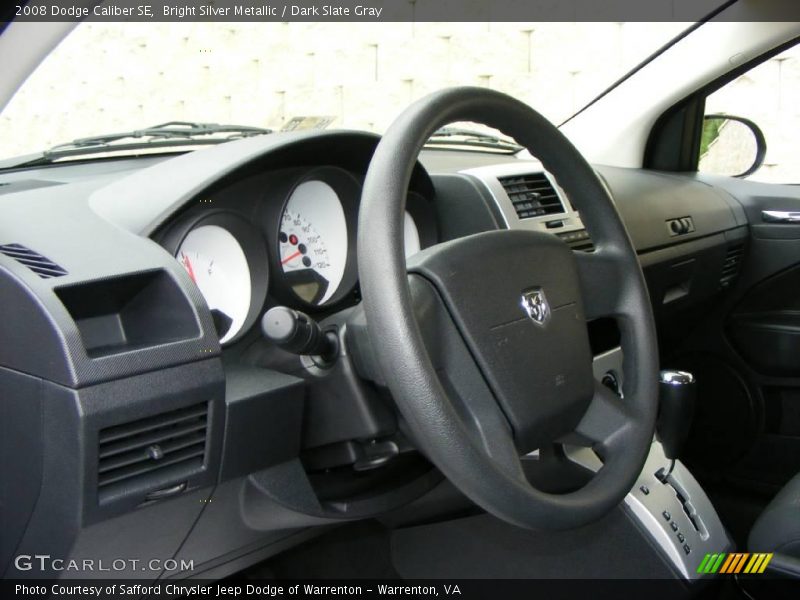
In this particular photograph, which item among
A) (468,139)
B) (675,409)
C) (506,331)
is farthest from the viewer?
(468,139)

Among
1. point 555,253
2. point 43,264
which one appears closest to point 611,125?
point 555,253

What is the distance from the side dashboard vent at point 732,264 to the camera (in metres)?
2.52

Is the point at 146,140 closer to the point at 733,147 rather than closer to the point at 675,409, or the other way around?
the point at 675,409

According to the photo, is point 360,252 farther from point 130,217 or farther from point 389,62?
point 389,62

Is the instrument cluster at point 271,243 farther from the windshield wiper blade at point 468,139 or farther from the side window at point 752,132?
the side window at point 752,132

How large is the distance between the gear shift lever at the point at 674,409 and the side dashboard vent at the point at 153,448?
896 mm

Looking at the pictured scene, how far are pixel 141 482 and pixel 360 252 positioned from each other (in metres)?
0.42

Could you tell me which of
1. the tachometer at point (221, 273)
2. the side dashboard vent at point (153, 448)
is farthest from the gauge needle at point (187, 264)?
the side dashboard vent at point (153, 448)

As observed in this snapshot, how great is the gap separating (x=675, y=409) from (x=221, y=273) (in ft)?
2.89

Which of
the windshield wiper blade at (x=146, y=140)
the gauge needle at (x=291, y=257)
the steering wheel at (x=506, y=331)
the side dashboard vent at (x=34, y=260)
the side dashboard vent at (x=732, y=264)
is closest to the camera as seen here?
the steering wheel at (x=506, y=331)

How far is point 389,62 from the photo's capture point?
396 cm

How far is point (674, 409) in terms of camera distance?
1639 millimetres

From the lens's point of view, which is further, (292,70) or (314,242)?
(292,70)

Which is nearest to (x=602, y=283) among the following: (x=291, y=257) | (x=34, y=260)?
(x=291, y=257)
